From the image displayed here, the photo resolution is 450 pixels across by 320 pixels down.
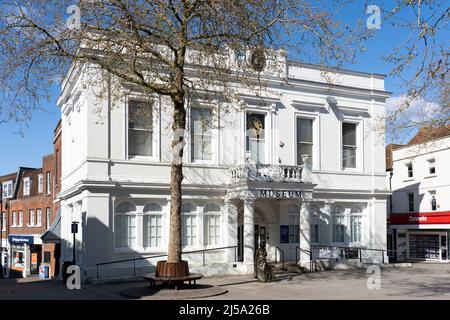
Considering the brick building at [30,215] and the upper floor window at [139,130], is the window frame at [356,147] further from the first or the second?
the brick building at [30,215]

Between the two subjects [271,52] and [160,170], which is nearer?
[271,52]

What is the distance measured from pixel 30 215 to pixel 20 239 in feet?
6.70

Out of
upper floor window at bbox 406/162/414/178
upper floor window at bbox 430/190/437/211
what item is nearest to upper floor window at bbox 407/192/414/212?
upper floor window at bbox 406/162/414/178

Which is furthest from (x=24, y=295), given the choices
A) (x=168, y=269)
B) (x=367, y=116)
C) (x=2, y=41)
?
(x=367, y=116)

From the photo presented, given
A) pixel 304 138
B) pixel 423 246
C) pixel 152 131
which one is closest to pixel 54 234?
pixel 152 131

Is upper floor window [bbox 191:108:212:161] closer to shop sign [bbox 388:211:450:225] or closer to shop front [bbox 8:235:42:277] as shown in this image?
shop sign [bbox 388:211:450:225]

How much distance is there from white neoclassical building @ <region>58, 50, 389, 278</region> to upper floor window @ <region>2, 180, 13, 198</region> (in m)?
26.5

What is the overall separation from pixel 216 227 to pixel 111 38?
11.3m

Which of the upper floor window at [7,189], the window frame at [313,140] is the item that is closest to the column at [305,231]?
the window frame at [313,140]

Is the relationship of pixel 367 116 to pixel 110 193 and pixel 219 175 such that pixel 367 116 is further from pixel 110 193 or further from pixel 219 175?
pixel 110 193

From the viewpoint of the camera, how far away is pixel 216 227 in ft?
87.9

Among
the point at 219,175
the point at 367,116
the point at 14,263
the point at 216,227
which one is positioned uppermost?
the point at 367,116

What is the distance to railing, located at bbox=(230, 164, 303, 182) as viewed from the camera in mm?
25344

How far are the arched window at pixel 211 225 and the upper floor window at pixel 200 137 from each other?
7.37ft
